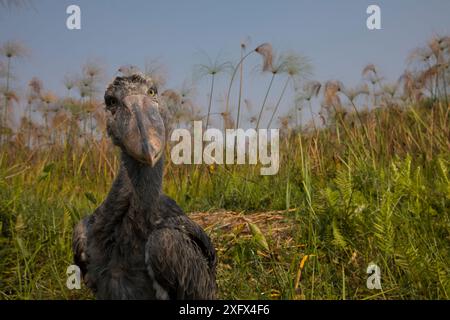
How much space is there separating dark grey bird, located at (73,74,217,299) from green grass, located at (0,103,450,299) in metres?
0.51

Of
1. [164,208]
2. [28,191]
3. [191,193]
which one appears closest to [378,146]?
[191,193]

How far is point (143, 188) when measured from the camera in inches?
120

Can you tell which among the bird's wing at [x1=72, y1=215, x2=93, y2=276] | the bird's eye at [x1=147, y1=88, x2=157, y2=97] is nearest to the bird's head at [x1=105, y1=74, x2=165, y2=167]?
the bird's eye at [x1=147, y1=88, x2=157, y2=97]

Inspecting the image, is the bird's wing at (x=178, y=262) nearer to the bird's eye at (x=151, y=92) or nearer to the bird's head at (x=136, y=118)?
the bird's head at (x=136, y=118)

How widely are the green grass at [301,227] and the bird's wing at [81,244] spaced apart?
39 cm

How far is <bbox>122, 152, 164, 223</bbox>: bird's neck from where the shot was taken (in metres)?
2.99

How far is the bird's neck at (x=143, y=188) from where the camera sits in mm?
2994

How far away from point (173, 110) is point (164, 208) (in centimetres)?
319
